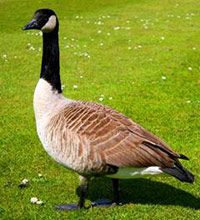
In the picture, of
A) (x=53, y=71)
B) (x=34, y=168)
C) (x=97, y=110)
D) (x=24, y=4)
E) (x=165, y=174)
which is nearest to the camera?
(x=165, y=174)

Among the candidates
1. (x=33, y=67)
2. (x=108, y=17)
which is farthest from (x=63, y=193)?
(x=108, y=17)

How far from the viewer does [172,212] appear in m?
6.51

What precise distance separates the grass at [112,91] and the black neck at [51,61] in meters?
1.92

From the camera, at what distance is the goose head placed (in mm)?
6535

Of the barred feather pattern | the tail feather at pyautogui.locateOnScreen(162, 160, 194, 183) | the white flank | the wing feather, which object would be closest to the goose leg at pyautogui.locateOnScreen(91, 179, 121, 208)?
the white flank

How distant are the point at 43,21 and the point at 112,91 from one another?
6.19 metres

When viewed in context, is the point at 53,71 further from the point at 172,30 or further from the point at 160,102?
the point at 172,30

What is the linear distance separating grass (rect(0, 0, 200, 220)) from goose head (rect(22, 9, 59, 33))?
273 cm

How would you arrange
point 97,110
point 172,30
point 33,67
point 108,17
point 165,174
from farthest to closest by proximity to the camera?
point 108,17 < point 172,30 < point 33,67 < point 97,110 < point 165,174

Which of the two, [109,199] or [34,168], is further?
[34,168]

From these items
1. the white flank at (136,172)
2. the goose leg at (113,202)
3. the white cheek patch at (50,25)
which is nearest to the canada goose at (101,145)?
the white flank at (136,172)

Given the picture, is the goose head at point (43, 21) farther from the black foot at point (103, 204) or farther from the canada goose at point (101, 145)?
the black foot at point (103, 204)

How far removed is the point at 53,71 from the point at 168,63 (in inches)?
368

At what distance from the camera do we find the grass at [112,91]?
694 centimetres
